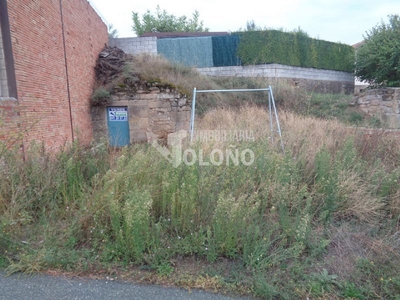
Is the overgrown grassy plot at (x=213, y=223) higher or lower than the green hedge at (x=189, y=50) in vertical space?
lower

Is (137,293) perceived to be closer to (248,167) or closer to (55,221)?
(55,221)

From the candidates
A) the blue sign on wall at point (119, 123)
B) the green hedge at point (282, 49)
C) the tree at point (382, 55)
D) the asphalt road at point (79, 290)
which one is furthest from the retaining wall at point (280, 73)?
the asphalt road at point (79, 290)

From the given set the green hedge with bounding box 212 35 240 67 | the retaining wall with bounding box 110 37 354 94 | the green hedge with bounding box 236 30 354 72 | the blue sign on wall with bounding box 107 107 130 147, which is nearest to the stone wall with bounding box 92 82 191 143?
the blue sign on wall with bounding box 107 107 130 147

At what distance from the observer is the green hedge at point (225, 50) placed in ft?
42.0

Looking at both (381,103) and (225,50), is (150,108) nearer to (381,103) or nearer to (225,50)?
(225,50)

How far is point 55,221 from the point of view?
2.86 m

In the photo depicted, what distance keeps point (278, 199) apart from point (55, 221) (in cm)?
276

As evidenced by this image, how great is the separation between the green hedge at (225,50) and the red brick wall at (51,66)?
633 cm

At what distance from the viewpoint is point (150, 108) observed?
27.7 ft

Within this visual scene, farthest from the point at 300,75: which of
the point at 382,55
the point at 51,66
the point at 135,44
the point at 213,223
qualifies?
the point at 213,223

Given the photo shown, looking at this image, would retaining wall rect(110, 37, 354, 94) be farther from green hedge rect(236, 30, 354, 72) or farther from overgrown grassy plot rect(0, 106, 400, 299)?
overgrown grassy plot rect(0, 106, 400, 299)

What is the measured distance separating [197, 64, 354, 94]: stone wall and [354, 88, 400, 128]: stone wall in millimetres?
2949

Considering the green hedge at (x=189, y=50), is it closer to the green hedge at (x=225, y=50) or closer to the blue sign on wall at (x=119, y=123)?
the green hedge at (x=225, y=50)

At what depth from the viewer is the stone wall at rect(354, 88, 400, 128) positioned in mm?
10859
